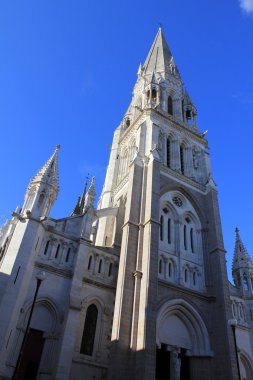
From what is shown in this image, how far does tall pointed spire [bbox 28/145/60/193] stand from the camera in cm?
2269

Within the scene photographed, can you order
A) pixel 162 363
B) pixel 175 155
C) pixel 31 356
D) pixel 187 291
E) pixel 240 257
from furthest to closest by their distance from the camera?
1. pixel 175 155
2. pixel 240 257
3. pixel 187 291
4. pixel 162 363
5. pixel 31 356

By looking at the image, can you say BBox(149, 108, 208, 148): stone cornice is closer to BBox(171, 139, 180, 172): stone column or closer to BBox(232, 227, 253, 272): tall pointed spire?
BBox(171, 139, 180, 172): stone column

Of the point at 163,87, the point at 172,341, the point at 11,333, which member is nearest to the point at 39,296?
the point at 11,333

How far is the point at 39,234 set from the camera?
19.8 m

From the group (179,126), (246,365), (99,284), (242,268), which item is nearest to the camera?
(99,284)

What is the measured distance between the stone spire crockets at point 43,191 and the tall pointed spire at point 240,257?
660 inches

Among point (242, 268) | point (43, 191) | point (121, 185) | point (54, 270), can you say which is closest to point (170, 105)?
point (121, 185)

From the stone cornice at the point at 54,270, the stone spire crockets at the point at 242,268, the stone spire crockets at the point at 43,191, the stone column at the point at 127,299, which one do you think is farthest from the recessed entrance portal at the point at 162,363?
the stone spire crockets at the point at 43,191

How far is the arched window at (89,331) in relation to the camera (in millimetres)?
18609

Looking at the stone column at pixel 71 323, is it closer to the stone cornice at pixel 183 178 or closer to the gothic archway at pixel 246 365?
the stone cornice at pixel 183 178

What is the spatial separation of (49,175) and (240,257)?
17909mm

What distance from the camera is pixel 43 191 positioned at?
22109 mm

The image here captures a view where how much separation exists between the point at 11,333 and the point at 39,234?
570 centimetres

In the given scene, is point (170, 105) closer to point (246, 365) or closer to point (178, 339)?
point (178, 339)
